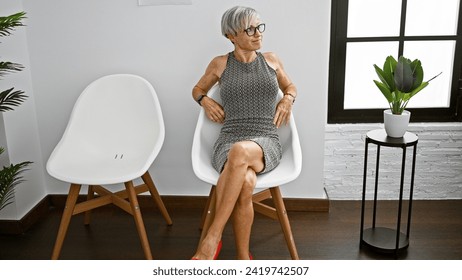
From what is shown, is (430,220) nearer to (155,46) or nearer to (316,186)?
(316,186)

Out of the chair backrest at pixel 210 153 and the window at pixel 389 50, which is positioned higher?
the window at pixel 389 50

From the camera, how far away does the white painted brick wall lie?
313 cm

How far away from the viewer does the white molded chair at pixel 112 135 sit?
2.53 metres

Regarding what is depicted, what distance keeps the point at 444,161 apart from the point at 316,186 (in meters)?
0.81

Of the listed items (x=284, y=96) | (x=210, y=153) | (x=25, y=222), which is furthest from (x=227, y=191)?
(x=25, y=222)

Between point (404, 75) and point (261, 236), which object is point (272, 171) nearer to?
point (261, 236)

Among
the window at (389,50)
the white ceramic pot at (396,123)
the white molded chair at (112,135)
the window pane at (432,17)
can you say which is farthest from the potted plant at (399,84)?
the white molded chair at (112,135)

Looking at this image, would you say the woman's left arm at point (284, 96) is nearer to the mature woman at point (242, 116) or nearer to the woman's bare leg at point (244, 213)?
the mature woman at point (242, 116)

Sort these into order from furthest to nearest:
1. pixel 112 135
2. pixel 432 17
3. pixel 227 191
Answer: pixel 432 17 → pixel 112 135 → pixel 227 191

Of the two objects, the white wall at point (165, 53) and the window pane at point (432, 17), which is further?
the window pane at point (432, 17)

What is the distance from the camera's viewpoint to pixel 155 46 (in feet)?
9.59

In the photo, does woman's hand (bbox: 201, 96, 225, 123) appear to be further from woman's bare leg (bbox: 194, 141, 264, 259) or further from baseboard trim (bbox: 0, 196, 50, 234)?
baseboard trim (bbox: 0, 196, 50, 234)

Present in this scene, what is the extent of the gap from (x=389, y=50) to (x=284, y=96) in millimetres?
980

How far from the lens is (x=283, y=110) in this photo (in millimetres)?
2504
